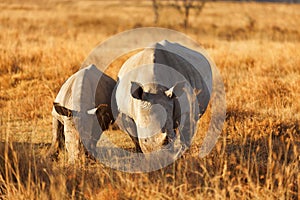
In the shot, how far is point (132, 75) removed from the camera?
4844 millimetres

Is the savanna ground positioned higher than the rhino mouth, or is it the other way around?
the rhino mouth

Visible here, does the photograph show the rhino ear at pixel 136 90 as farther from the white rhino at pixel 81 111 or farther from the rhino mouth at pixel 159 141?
the white rhino at pixel 81 111

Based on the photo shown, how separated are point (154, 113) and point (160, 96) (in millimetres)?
221

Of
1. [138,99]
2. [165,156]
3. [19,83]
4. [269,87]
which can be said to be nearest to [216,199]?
[165,156]

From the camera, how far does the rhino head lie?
12.8 ft

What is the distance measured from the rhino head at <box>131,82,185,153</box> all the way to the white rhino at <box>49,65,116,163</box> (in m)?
0.62

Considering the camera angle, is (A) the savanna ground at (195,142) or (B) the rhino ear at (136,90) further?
(B) the rhino ear at (136,90)

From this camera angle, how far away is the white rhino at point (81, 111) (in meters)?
4.55

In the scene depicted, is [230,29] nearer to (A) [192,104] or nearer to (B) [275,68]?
(B) [275,68]

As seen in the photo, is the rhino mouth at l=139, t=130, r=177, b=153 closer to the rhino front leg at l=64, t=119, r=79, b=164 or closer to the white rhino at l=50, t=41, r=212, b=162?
the white rhino at l=50, t=41, r=212, b=162

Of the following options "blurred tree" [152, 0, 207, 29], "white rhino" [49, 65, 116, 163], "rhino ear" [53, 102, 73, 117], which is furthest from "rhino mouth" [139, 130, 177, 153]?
"blurred tree" [152, 0, 207, 29]

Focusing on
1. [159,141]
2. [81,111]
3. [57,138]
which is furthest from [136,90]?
[57,138]

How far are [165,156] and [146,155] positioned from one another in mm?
191

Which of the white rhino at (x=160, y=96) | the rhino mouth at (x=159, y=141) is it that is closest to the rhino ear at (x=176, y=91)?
the white rhino at (x=160, y=96)
